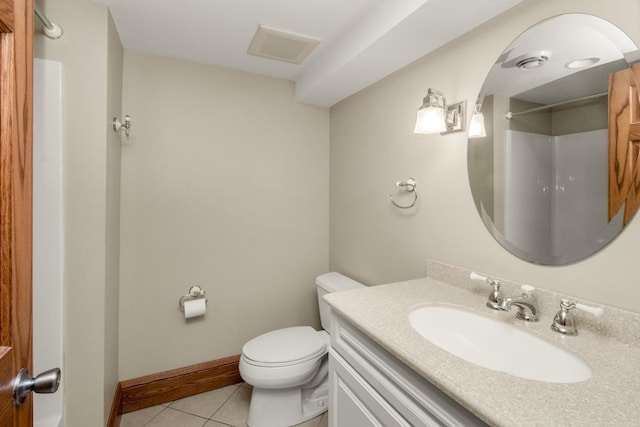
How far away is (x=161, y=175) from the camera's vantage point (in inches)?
73.7

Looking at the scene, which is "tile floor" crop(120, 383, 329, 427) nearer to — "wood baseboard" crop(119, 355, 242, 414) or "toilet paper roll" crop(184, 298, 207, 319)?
"wood baseboard" crop(119, 355, 242, 414)

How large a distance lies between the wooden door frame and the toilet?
1.05 meters

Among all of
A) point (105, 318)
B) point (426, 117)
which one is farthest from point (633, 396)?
point (105, 318)

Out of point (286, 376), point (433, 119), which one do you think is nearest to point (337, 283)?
point (286, 376)

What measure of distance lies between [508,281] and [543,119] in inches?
24.6

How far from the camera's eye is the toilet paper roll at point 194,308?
74.2 inches

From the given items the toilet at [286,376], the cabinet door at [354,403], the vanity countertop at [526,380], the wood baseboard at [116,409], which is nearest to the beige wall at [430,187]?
the vanity countertop at [526,380]

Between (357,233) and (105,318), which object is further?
(357,233)

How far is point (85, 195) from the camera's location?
4.43ft

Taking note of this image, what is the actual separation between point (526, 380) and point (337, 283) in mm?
1356

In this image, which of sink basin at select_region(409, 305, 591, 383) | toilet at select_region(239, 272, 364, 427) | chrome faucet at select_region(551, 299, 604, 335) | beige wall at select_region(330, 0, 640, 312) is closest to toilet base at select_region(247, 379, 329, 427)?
toilet at select_region(239, 272, 364, 427)

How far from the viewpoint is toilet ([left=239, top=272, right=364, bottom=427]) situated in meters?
1.58

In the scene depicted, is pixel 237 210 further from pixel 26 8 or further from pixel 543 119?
pixel 543 119

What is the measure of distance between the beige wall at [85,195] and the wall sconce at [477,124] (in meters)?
1.68
